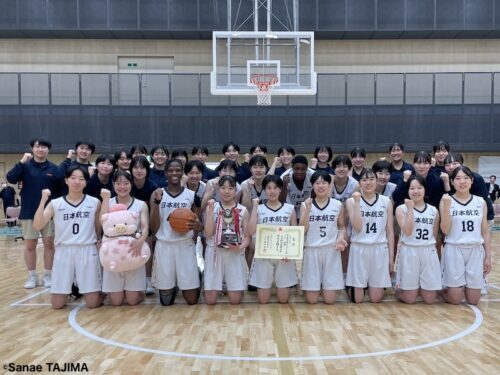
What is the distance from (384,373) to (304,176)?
3178 millimetres

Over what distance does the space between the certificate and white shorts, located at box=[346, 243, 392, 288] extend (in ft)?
2.38

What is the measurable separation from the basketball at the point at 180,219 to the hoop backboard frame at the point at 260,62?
9.12 meters

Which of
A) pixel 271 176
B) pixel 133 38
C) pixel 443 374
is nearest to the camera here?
pixel 443 374

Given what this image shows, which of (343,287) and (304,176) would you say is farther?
(304,176)

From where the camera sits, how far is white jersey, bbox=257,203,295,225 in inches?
217

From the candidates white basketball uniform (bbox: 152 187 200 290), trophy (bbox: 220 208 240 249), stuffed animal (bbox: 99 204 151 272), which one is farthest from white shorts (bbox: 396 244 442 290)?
stuffed animal (bbox: 99 204 151 272)

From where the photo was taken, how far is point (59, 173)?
245 inches

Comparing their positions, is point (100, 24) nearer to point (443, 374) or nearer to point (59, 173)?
point (59, 173)

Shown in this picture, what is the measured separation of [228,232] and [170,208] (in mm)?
736

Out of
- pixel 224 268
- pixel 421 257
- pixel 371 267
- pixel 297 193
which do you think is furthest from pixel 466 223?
pixel 224 268

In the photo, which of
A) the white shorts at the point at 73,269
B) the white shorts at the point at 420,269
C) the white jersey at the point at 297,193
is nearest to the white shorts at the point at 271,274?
the white jersey at the point at 297,193

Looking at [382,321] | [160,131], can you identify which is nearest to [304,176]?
[382,321]

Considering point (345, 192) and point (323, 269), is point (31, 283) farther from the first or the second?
point (345, 192)

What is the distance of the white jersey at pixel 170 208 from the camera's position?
17.6 feet
